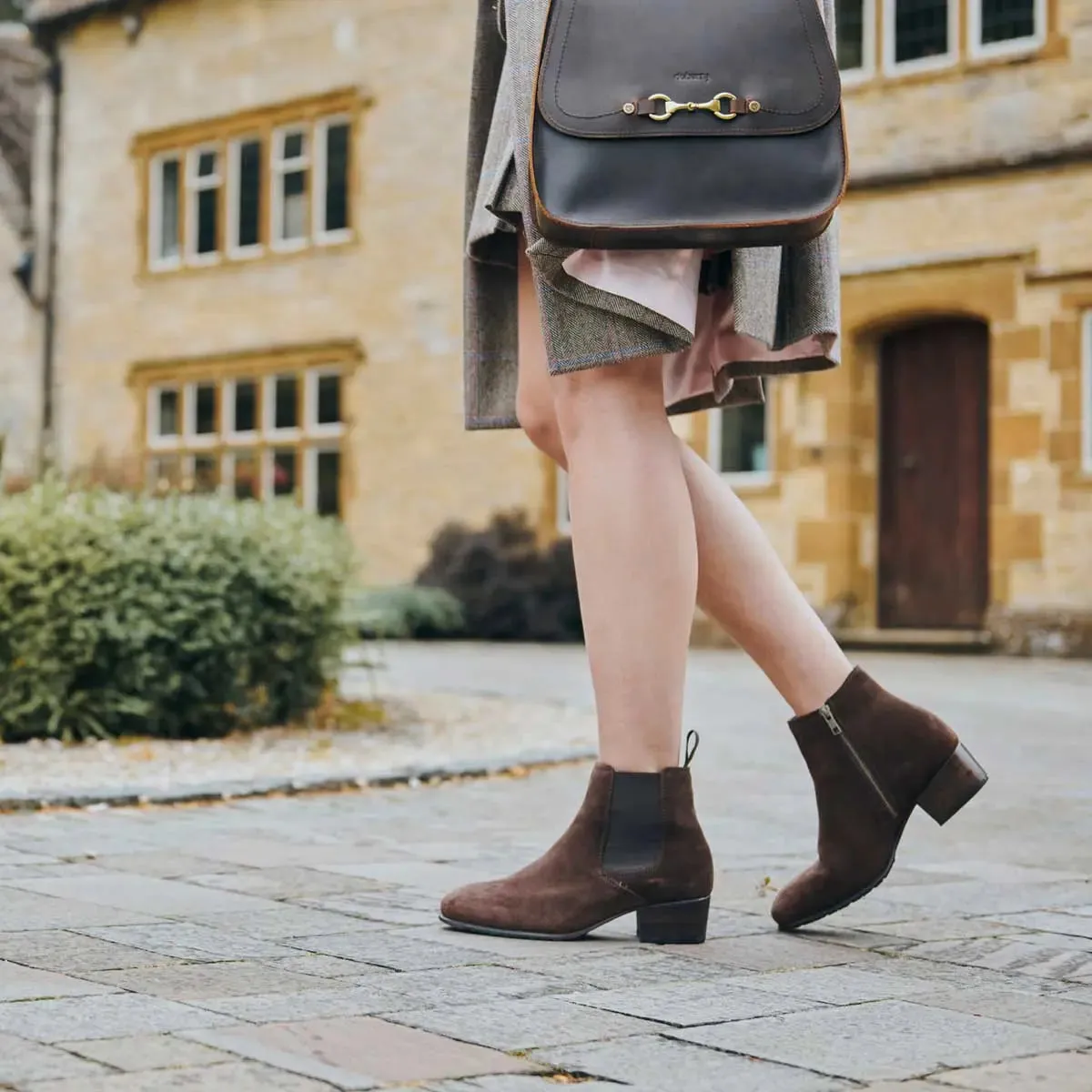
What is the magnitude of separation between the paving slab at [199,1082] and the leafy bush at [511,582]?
46.4ft

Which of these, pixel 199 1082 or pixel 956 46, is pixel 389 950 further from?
pixel 956 46

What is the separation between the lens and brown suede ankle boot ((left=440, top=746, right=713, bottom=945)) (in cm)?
270

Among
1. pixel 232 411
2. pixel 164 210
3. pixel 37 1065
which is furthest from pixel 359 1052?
pixel 164 210

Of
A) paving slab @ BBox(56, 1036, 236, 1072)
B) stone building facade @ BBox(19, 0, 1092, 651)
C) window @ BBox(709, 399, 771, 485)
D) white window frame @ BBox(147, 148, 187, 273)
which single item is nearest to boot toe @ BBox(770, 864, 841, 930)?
paving slab @ BBox(56, 1036, 236, 1072)

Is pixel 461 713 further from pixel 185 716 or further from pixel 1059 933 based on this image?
pixel 1059 933

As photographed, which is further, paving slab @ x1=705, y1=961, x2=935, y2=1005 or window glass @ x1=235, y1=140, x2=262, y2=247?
window glass @ x1=235, y1=140, x2=262, y2=247

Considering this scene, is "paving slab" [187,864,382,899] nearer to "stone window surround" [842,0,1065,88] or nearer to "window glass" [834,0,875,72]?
"stone window surround" [842,0,1065,88]

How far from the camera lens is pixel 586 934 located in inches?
109


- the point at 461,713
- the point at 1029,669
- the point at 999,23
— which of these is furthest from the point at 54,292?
the point at 461,713

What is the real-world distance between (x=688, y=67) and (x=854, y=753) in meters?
1.03

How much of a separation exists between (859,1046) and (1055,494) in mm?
12692

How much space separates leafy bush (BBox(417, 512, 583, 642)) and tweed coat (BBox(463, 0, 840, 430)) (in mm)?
12891

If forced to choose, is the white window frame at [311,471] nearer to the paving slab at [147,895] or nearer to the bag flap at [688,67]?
the paving slab at [147,895]

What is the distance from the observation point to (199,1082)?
1805 mm
